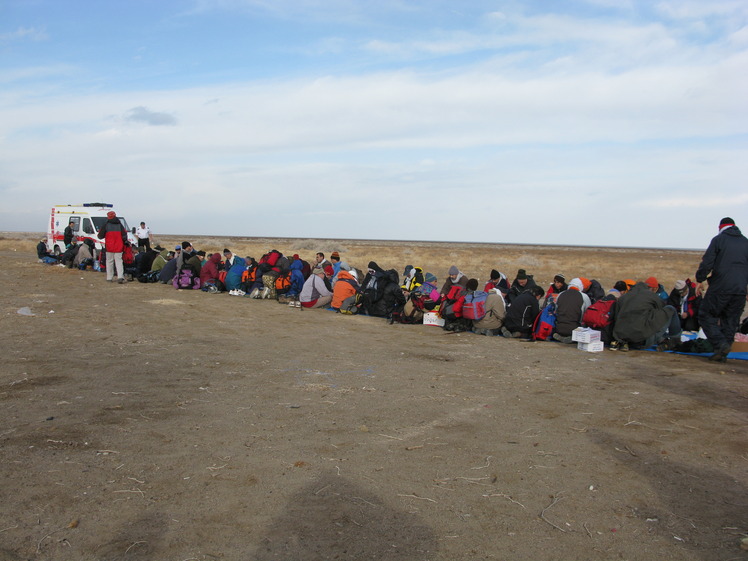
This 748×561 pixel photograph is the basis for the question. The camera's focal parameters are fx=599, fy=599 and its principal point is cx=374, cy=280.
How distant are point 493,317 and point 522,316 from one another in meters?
0.60

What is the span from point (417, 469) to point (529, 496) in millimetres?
898

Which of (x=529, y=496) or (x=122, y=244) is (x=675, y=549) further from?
(x=122, y=244)

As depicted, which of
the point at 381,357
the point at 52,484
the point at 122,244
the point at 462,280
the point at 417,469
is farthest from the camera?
the point at 122,244

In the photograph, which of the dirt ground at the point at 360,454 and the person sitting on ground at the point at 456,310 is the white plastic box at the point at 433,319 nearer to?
the person sitting on ground at the point at 456,310

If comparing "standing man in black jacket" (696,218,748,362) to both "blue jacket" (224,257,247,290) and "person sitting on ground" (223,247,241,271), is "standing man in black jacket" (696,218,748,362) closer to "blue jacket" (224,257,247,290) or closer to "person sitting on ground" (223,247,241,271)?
"blue jacket" (224,257,247,290)

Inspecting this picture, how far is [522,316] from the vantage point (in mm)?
11531

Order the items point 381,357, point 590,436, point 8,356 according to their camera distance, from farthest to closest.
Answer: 1. point 381,357
2. point 8,356
3. point 590,436

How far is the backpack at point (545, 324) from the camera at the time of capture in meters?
11.3

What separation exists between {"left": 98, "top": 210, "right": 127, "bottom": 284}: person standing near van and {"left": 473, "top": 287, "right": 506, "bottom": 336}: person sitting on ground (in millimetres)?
10803

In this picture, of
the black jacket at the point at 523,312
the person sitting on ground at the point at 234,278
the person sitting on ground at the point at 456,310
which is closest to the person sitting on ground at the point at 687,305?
the black jacket at the point at 523,312

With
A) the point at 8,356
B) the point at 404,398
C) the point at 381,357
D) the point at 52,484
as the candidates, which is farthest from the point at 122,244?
the point at 52,484

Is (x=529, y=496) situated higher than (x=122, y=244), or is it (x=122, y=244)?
(x=122, y=244)

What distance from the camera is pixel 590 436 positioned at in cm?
572

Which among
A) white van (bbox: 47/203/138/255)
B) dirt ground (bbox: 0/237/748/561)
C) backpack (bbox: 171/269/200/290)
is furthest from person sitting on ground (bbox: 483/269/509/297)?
white van (bbox: 47/203/138/255)
